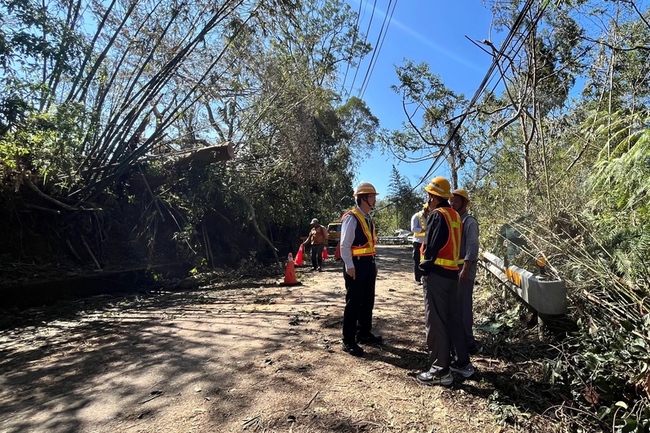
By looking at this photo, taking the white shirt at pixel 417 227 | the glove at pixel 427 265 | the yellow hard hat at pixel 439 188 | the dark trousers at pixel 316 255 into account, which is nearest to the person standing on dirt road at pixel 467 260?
the glove at pixel 427 265

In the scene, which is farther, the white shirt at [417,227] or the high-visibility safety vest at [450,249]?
the white shirt at [417,227]

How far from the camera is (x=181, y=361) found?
4238 millimetres

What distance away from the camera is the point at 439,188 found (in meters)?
3.67

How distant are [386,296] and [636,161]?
15.4 feet

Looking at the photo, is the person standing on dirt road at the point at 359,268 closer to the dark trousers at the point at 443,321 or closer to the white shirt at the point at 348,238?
the white shirt at the point at 348,238

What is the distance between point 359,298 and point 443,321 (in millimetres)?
1081

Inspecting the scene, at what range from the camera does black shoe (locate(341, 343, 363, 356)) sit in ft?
13.6

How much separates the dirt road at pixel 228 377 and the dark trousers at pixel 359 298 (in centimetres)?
30

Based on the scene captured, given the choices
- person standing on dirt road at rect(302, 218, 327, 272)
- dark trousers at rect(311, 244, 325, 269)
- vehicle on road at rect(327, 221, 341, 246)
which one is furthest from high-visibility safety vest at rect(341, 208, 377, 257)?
vehicle on road at rect(327, 221, 341, 246)

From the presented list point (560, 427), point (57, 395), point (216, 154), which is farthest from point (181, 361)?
point (216, 154)

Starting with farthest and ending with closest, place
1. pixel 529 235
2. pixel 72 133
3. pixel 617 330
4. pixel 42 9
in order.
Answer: pixel 72 133 < pixel 42 9 < pixel 529 235 < pixel 617 330

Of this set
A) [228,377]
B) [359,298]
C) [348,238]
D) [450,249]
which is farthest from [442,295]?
[228,377]

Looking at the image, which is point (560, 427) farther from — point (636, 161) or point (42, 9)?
point (42, 9)

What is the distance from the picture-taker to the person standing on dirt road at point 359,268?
167 inches
